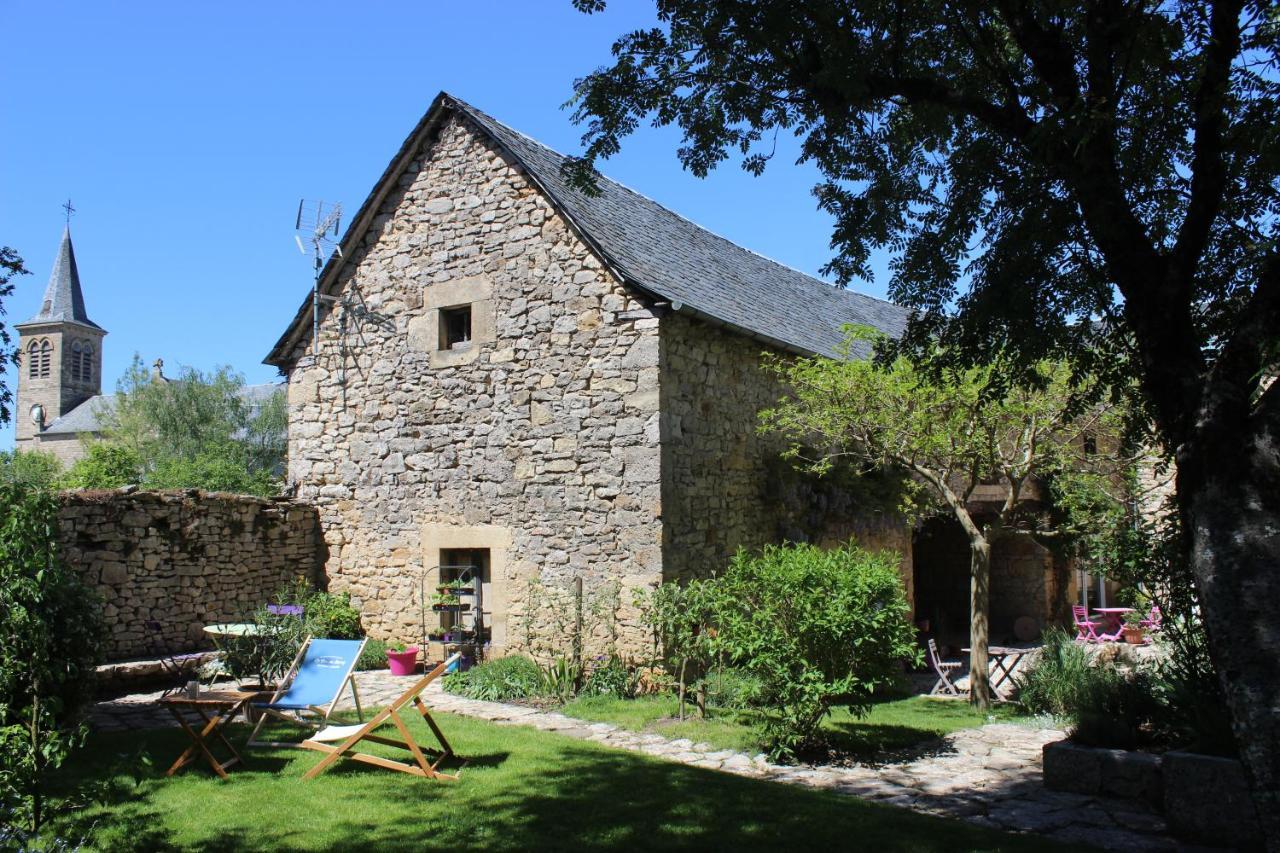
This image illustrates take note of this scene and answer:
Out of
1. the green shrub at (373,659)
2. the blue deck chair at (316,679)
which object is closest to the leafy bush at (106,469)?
the green shrub at (373,659)

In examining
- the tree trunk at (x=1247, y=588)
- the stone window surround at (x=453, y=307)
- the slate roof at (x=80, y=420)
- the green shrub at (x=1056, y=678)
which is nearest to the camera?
the tree trunk at (x=1247, y=588)

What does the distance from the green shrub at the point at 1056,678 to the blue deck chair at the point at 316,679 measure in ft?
20.7

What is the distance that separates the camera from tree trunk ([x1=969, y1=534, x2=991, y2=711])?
9.62 metres

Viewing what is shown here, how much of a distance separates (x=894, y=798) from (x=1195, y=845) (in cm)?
177

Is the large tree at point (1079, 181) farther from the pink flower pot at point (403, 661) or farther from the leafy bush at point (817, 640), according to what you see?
the pink flower pot at point (403, 661)

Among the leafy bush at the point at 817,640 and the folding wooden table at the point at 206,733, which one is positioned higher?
the leafy bush at the point at 817,640

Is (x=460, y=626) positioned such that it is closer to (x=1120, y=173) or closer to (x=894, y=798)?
(x=894, y=798)

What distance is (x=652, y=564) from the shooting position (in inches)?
386

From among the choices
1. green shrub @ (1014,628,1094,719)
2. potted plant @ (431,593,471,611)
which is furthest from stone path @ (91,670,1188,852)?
potted plant @ (431,593,471,611)

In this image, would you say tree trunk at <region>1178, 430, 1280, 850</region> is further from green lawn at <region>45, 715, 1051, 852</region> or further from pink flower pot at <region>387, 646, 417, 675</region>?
pink flower pot at <region>387, 646, 417, 675</region>

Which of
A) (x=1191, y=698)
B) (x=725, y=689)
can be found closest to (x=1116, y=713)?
(x=1191, y=698)

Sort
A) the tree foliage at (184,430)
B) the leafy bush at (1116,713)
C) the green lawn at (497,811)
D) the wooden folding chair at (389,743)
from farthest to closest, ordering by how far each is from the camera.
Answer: the tree foliage at (184,430), the wooden folding chair at (389,743), the leafy bush at (1116,713), the green lawn at (497,811)

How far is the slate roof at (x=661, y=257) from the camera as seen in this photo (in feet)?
35.4

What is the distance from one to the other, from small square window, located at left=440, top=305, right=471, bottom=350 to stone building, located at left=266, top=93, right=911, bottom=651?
28 millimetres
